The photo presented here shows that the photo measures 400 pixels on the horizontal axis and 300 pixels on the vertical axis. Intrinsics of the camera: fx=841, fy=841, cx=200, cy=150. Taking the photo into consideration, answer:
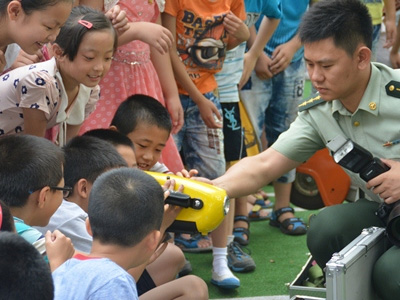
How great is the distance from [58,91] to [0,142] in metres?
0.60

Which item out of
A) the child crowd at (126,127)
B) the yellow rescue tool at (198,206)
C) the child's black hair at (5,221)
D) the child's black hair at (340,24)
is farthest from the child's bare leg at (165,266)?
the child's black hair at (5,221)

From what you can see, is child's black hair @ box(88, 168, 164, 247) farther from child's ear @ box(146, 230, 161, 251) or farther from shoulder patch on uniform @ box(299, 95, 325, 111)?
shoulder patch on uniform @ box(299, 95, 325, 111)

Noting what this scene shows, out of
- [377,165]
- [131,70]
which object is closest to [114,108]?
[131,70]

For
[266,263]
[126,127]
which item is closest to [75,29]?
[126,127]

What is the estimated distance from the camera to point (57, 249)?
2.54 metres

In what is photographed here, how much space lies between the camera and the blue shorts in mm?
5121

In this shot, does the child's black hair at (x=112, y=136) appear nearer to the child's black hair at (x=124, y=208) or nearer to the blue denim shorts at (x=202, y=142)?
the blue denim shorts at (x=202, y=142)

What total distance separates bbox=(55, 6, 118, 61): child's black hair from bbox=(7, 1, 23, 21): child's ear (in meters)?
0.34

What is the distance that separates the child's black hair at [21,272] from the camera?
1738 millimetres

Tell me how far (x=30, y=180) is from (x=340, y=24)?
144 centimetres

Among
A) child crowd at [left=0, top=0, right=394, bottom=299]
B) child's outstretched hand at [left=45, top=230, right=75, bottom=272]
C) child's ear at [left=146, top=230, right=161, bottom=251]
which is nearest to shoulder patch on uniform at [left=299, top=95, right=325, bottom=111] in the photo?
child crowd at [left=0, top=0, right=394, bottom=299]

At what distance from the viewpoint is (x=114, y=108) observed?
4188 mm

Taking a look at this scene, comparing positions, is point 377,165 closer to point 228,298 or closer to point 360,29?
point 360,29

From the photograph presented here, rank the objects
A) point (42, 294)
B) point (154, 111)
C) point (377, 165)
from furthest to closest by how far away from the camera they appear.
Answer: point (154, 111)
point (377, 165)
point (42, 294)
